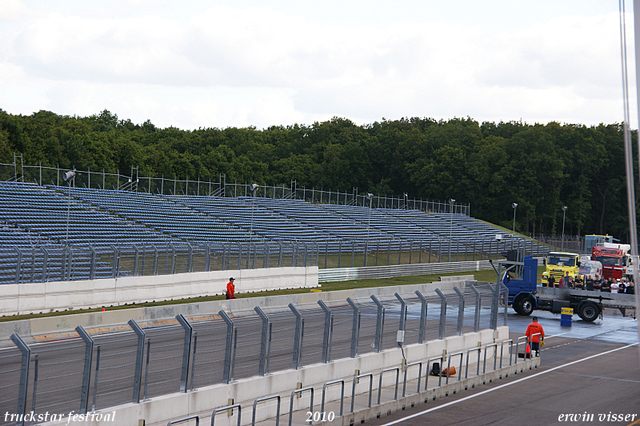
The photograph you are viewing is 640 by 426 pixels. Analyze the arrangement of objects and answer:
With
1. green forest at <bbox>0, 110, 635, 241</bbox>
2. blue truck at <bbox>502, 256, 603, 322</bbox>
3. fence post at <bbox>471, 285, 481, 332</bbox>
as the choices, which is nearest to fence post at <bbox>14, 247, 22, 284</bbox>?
fence post at <bbox>471, 285, 481, 332</bbox>

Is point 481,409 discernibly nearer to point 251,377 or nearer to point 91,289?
point 251,377

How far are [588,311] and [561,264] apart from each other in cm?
942

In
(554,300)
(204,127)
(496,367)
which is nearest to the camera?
(496,367)

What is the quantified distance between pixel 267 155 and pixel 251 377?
110497mm

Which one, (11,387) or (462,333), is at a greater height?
(11,387)

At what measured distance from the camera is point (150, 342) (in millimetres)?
10867

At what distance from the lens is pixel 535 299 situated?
31.9 m

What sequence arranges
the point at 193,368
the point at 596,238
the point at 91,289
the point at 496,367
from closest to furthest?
the point at 193,368
the point at 496,367
the point at 91,289
the point at 596,238

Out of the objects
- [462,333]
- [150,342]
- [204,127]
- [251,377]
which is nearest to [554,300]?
[462,333]

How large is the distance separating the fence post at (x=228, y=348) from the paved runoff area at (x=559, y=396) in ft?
10.2

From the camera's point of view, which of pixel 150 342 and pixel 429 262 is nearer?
pixel 150 342

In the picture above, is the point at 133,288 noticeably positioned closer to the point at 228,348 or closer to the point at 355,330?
the point at 355,330

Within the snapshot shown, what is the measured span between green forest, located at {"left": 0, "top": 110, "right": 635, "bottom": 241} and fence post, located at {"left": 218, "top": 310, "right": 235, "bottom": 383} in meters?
82.2

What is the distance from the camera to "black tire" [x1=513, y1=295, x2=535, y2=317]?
32.0 metres
